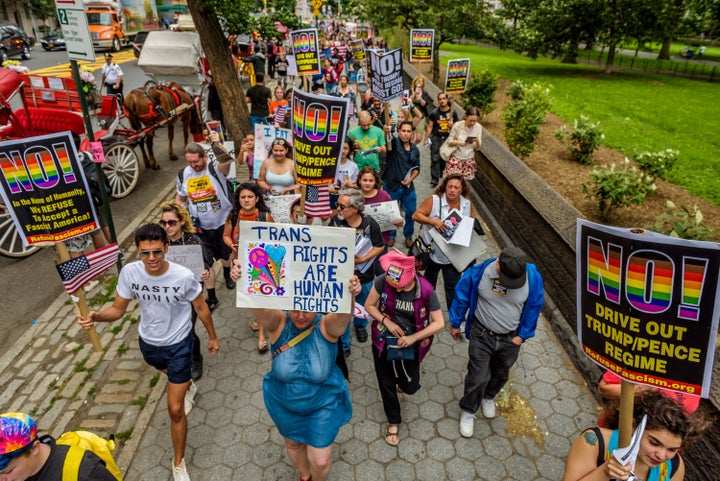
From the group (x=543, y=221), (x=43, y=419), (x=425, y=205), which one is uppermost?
(x=425, y=205)

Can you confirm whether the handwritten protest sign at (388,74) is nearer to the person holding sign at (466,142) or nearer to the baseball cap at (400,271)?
the person holding sign at (466,142)

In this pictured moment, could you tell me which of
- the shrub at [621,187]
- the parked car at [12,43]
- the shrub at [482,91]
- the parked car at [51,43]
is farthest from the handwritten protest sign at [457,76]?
the parked car at [51,43]

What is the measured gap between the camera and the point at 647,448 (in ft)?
8.13

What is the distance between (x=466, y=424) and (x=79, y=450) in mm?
3370

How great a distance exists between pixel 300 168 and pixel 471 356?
8.63ft

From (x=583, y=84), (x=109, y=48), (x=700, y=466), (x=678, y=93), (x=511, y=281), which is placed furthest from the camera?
(x=109, y=48)

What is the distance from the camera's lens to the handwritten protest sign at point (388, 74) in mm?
8828

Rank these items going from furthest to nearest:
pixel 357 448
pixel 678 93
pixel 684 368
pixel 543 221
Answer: pixel 678 93 < pixel 543 221 < pixel 357 448 < pixel 684 368

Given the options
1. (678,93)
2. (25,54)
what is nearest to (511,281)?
(678,93)

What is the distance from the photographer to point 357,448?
4.46 metres

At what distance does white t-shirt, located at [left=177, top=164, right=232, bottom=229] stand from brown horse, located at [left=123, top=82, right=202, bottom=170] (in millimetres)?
6289

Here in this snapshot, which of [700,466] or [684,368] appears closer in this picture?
[684,368]

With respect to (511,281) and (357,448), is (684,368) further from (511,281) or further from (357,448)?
(357,448)

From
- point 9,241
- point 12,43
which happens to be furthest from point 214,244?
point 12,43
